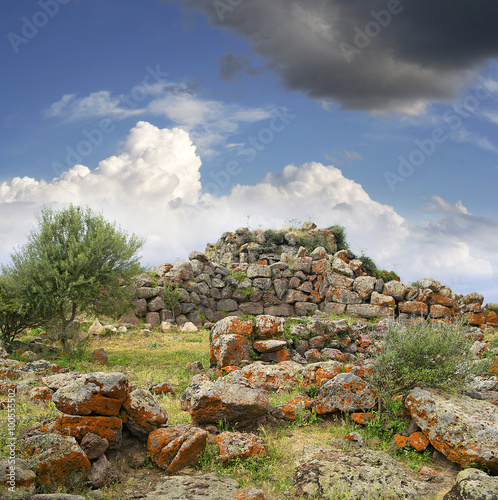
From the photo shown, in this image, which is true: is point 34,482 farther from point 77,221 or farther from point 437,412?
point 77,221

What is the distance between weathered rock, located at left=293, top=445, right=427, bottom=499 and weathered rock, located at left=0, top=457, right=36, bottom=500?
393cm

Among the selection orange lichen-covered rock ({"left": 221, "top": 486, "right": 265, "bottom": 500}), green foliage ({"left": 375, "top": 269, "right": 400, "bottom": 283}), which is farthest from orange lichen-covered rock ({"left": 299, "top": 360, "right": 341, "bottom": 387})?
green foliage ({"left": 375, "top": 269, "right": 400, "bottom": 283})

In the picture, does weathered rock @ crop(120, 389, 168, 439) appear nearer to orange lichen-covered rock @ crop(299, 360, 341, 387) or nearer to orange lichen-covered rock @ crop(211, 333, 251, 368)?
orange lichen-covered rock @ crop(299, 360, 341, 387)

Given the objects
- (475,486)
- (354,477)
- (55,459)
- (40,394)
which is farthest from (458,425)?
(40,394)

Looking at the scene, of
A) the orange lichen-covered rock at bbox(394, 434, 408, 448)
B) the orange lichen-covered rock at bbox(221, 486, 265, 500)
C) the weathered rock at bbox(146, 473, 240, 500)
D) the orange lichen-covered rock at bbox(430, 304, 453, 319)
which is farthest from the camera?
the orange lichen-covered rock at bbox(430, 304, 453, 319)

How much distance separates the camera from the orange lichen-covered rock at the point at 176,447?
761 cm

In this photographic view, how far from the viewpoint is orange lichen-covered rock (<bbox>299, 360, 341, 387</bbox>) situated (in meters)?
11.2

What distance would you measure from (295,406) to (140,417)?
3.59m

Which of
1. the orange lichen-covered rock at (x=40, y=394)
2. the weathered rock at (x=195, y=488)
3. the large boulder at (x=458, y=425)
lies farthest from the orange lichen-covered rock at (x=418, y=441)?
the orange lichen-covered rock at (x=40, y=394)

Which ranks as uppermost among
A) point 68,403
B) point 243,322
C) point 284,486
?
point 243,322

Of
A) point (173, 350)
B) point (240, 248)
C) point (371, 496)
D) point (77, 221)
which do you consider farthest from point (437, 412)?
point (240, 248)

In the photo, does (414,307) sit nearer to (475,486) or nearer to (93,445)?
(475,486)

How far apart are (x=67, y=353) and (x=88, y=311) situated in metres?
2.29

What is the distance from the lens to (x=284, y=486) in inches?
283
